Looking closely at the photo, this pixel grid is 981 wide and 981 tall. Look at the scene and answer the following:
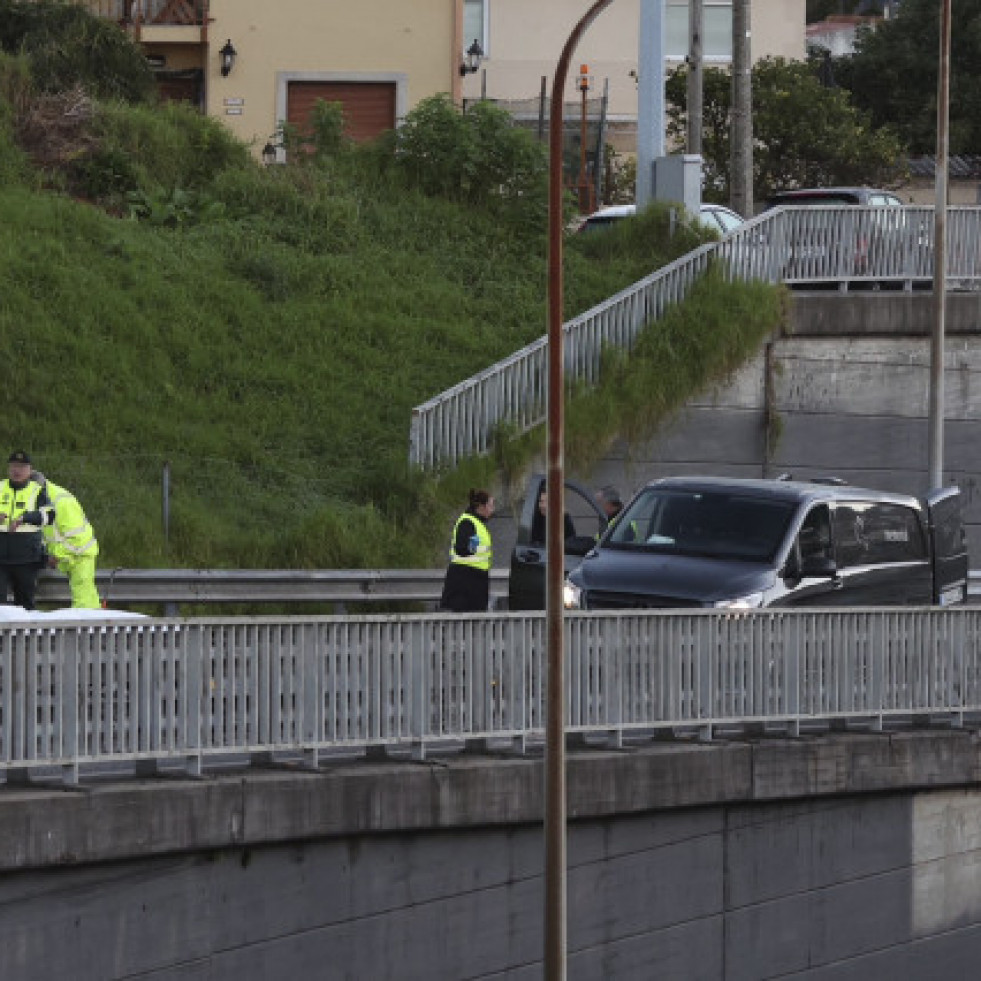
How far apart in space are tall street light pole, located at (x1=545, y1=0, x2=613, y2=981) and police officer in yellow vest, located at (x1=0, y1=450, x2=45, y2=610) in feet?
21.8

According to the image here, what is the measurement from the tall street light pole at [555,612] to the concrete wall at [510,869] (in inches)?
→ 41.0

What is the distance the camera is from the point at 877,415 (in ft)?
108

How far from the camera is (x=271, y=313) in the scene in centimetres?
3344

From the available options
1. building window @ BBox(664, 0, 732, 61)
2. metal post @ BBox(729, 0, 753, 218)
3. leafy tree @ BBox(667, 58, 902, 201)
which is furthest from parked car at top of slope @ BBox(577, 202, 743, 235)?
building window @ BBox(664, 0, 732, 61)

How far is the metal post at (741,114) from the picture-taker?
3947 centimetres

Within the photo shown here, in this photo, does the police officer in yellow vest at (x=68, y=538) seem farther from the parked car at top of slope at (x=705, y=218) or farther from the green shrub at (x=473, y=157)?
the green shrub at (x=473, y=157)

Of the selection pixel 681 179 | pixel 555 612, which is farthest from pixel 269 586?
pixel 681 179

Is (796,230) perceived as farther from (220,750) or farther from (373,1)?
(220,750)

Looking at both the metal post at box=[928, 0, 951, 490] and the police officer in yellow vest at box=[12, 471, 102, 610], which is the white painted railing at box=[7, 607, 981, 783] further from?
the metal post at box=[928, 0, 951, 490]

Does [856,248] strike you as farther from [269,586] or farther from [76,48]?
[76,48]

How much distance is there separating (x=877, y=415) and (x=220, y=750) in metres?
18.3

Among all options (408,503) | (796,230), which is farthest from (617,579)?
(796,230)

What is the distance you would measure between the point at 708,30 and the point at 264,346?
33.5 meters

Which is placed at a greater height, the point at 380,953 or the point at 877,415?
the point at 877,415
